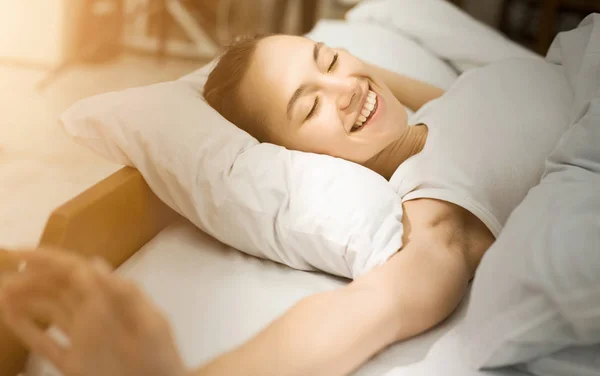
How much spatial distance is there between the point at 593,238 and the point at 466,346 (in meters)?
0.17

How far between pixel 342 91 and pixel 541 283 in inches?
16.0

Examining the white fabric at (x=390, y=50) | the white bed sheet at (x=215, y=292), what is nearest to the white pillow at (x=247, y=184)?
the white bed sheet at (x=215, y=292)

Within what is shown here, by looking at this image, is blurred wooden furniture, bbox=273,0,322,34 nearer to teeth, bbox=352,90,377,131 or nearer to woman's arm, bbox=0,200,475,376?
teeth, bbox=352,90,377,131

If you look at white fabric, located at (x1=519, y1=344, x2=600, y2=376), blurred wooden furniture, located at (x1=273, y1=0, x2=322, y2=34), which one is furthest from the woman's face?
blurred wooden furniture, located at (x1=273, y1=0, x2=322, y2=34)

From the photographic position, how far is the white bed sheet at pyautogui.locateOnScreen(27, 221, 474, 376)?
630 mm

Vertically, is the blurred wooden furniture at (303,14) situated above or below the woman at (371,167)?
below

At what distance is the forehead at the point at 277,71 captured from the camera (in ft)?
2.65

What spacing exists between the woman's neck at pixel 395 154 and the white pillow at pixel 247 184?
0.13 m

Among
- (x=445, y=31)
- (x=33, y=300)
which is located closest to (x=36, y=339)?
(x=33, y=300)

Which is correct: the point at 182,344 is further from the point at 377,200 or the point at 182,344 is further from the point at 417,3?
the point at 417,3

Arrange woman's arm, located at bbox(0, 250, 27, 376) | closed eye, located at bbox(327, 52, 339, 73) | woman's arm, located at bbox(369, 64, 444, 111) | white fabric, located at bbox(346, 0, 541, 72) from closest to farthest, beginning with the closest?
woman's arm, located at bbox(0, 250, 27, 376) < closed eye, located at bbox(327, 52, 339, 73) < woman's arm, located at bbox(369, 64, 444, 111) < white fabric, located at bbox(346, 0, 541, 72)

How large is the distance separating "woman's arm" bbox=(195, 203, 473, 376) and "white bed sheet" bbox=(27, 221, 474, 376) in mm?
30

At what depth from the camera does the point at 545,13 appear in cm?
231

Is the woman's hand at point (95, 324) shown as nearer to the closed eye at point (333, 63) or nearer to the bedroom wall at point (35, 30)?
the bedroom wall at point (35, 30)
